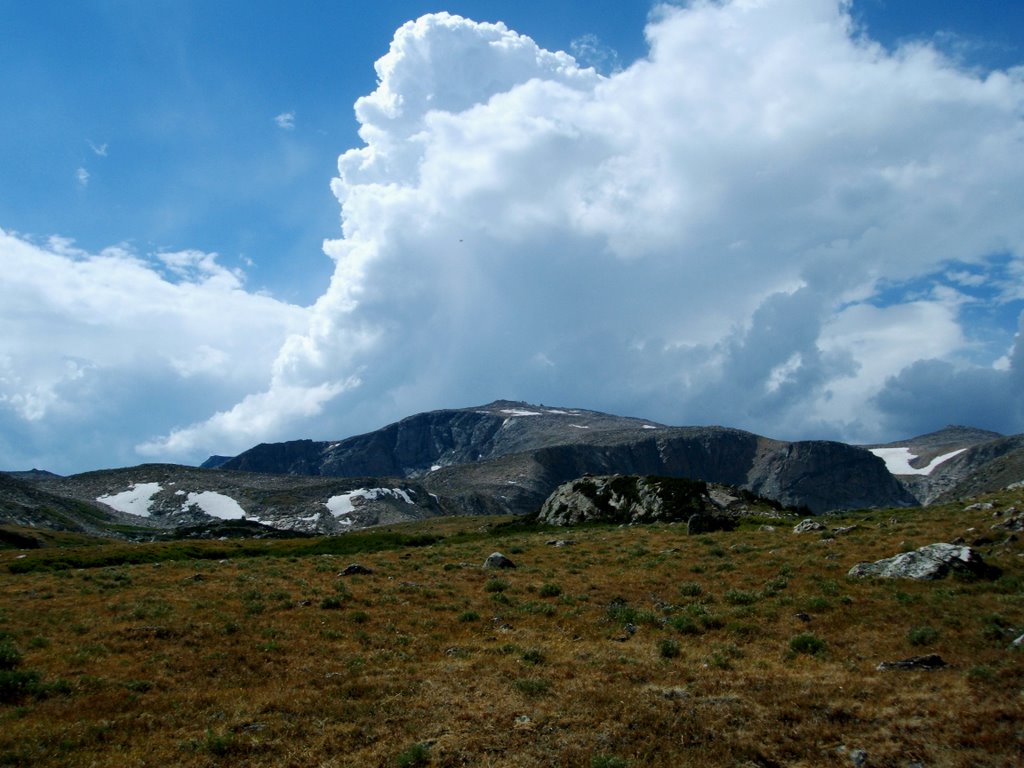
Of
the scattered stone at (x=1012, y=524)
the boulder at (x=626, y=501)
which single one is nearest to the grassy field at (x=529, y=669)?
the scattered stone at (x=1012, y=524)

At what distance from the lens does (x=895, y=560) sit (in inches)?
969

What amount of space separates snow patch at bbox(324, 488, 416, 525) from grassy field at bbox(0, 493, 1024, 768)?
14945 centimetres

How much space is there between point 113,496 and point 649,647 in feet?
632

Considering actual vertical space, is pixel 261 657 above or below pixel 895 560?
below

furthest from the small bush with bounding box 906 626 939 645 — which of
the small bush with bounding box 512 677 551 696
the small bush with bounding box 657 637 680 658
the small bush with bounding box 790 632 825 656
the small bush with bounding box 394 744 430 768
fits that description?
the small bush with bounding box 394 744 430 768

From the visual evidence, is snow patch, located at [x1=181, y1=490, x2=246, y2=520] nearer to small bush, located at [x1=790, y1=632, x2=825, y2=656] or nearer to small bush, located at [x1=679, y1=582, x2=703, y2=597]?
small bush, located at [x1=679, y1=582, x2=703, y2=597]

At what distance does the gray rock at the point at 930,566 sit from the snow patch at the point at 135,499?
17670 cm

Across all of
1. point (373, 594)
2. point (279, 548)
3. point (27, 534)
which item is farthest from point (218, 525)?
point (373, 594)

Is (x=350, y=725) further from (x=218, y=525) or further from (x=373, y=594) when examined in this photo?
(x=218, y=525)

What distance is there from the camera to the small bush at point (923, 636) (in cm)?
1700

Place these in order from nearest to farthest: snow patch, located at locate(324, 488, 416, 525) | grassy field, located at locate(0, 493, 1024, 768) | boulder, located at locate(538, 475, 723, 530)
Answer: grassy field, located at locate(0, 493, 1024, 768) < boulder, located at locate(538, 475, 723, 530) < snow patch, located at locate(324, 488, 416, 525)

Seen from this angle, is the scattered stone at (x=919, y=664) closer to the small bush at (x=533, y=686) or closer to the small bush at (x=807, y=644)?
the small bush at (x=807, y=644)

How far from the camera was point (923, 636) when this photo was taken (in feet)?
55.9

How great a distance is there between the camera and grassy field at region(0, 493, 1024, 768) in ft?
39.4
